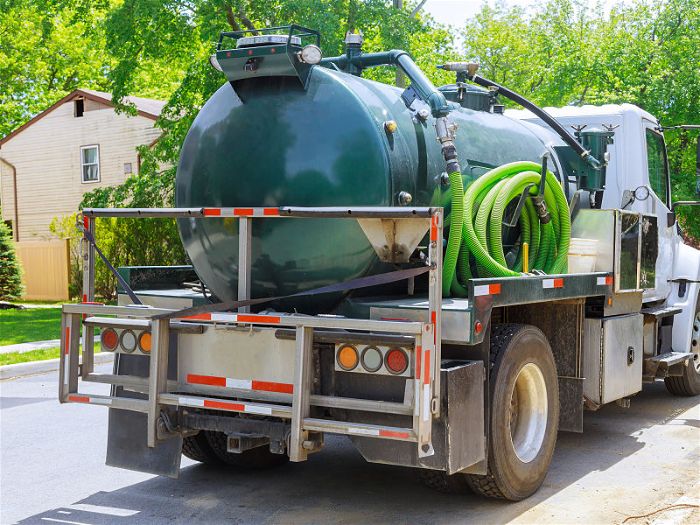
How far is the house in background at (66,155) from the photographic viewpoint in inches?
1182

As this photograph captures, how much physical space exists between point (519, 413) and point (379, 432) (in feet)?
5.04

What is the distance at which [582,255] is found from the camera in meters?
6.98

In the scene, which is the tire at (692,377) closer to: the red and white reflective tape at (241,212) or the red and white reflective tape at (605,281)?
the red and white reflective tape at (605,281)

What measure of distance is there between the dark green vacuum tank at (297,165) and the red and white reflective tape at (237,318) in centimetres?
53

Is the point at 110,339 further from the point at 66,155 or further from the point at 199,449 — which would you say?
the point at 66,155

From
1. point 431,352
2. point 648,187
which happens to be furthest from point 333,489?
point 648,187

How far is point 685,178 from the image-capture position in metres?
18.6

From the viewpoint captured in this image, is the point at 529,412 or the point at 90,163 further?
the point at 90,163

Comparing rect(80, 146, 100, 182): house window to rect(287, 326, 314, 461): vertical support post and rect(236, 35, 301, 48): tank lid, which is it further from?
rect(287, 326, 314, 461): vertical support post

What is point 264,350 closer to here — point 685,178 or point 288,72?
point 288,72

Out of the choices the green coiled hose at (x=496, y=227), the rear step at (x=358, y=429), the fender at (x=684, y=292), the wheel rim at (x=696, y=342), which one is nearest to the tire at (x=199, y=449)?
the rear step at (x=358, y=429)

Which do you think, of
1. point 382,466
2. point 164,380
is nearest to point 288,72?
point 164,380

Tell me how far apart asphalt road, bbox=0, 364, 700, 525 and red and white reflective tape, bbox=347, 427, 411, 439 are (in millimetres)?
850

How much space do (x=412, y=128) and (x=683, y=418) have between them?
4329 millimetres
